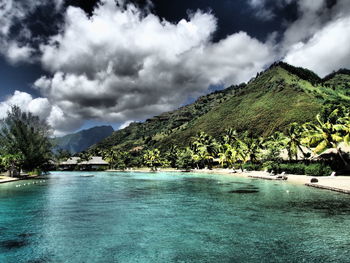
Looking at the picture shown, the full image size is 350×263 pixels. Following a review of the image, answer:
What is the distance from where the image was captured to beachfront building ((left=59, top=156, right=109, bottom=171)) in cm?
11905

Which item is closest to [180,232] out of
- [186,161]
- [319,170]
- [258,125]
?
[319,170]

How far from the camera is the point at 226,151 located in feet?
263

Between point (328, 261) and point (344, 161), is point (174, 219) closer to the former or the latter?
point (328, 261)

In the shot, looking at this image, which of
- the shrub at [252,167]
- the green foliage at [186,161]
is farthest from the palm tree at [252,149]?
the green foliage at [186,161]

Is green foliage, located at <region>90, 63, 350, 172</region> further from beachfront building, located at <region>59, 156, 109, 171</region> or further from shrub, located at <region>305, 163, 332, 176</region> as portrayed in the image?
beachfront building, located at <region>59, 156, 109, 171</region>

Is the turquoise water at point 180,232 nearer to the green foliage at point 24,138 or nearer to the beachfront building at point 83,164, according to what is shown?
the green foliage at point 24,138

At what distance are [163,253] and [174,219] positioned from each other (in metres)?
6.08

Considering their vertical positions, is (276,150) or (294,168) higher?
(276,150)

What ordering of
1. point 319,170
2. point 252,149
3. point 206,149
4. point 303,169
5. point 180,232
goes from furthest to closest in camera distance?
point 206,149 → point 252,149 → point 303,169 → point 319,170 → point 180,232

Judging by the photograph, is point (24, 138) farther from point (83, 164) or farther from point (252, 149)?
point (83, 164)

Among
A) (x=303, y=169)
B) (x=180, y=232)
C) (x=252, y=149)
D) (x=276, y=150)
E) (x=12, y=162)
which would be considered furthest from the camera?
(x=252, y=149)

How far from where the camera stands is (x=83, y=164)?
11900 centimetres

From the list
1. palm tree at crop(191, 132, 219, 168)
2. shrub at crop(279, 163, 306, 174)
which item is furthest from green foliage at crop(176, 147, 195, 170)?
shrub at crop(279, 163, 306, 174)

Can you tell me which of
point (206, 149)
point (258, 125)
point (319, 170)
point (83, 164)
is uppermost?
point (258, 125)
